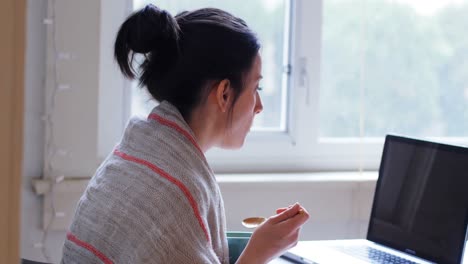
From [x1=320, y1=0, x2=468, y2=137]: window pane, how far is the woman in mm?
936

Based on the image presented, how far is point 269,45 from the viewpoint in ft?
7.31

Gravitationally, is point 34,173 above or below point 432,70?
below

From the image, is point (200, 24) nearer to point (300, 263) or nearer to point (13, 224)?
point (300, 263)

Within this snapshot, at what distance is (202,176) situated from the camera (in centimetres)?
129

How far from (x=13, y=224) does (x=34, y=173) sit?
160 centimetres

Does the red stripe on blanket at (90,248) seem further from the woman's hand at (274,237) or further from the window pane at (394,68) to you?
the window pane at (394,68)

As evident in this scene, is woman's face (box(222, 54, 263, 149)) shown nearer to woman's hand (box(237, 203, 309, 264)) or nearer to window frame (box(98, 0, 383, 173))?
woman's hand (box(237, 203, 309, 264))

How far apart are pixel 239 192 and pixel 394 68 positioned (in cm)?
73

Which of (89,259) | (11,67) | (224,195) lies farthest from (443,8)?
(11,67)

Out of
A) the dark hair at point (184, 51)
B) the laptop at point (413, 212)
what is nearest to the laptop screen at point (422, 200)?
the laptop at point (413, 212)

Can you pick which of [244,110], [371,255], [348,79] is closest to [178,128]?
[244,110]

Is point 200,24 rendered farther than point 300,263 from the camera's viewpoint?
No

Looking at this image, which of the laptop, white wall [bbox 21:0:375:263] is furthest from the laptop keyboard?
white wall [bbox 21:0:375:263]

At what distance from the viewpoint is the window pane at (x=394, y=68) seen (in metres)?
2.29
